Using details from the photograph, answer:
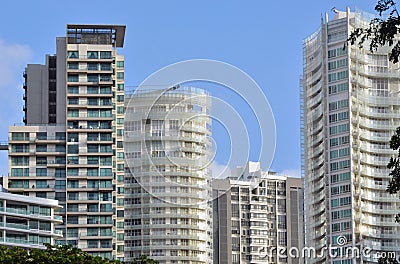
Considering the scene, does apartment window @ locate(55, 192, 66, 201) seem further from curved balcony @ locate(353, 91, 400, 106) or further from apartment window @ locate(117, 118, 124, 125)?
curved balcony @ locate(353, 91, 400, 106)

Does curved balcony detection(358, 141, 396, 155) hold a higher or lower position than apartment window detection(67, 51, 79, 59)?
lower

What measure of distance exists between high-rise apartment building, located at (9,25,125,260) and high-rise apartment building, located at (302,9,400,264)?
20.6 meters

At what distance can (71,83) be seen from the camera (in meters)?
106

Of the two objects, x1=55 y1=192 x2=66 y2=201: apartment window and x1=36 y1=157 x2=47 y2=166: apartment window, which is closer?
x1=55 y1=192 x2=66 y2=201: apartment window

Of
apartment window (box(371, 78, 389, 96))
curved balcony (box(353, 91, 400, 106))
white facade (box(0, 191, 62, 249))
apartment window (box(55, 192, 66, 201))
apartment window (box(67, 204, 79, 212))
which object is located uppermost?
apartment window (box(371, 78, 389, 96))

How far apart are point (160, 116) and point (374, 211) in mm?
26663

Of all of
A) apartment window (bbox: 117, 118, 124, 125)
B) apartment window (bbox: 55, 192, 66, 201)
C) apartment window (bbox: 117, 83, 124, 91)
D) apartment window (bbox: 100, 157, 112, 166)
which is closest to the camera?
apartment window (bbox: 55, 192, 66, 201)

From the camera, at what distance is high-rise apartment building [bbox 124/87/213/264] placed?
115188 millimetres

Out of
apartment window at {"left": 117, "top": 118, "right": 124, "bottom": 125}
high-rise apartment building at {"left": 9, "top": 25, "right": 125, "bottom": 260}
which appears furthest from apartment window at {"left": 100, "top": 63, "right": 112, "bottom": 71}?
apartment window at {"left": 117, "top": 118, "right": 124, "bottom": 125}

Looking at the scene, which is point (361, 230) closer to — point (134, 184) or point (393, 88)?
point (393, 88)

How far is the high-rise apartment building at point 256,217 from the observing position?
13788 cm

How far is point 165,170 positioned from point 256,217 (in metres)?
27.6

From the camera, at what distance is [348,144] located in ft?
346

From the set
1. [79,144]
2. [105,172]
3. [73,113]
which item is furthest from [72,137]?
[105,172]
